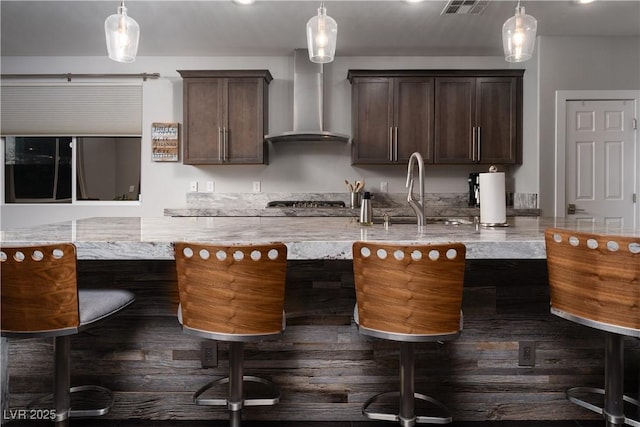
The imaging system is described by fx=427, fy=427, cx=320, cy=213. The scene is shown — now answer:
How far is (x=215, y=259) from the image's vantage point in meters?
1.38

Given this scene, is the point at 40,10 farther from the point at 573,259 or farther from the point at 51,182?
the point at 573,259

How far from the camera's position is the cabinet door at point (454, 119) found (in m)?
4.35

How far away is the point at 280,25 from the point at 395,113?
1.41m

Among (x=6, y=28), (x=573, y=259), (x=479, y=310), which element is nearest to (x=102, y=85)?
→ (x=6, y=28)

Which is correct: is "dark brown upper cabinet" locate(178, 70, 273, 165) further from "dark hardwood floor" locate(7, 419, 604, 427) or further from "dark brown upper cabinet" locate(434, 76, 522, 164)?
"dark hardwood floor" locate(7, 419, 604, 427)

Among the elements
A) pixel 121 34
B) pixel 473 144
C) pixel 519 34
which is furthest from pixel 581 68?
pixel 121 34

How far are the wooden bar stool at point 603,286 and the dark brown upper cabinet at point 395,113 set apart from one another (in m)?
2.98

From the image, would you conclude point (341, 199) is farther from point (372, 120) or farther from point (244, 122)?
point (244, 122)

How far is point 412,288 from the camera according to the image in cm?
137

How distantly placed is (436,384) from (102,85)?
4596mm

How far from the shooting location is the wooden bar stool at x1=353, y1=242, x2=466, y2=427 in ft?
4.45

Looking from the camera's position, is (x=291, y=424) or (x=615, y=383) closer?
(x=615, y=383)

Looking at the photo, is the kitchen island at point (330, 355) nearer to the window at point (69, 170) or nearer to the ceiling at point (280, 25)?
the ceiling at point (280, 25)

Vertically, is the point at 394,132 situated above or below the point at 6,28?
below
